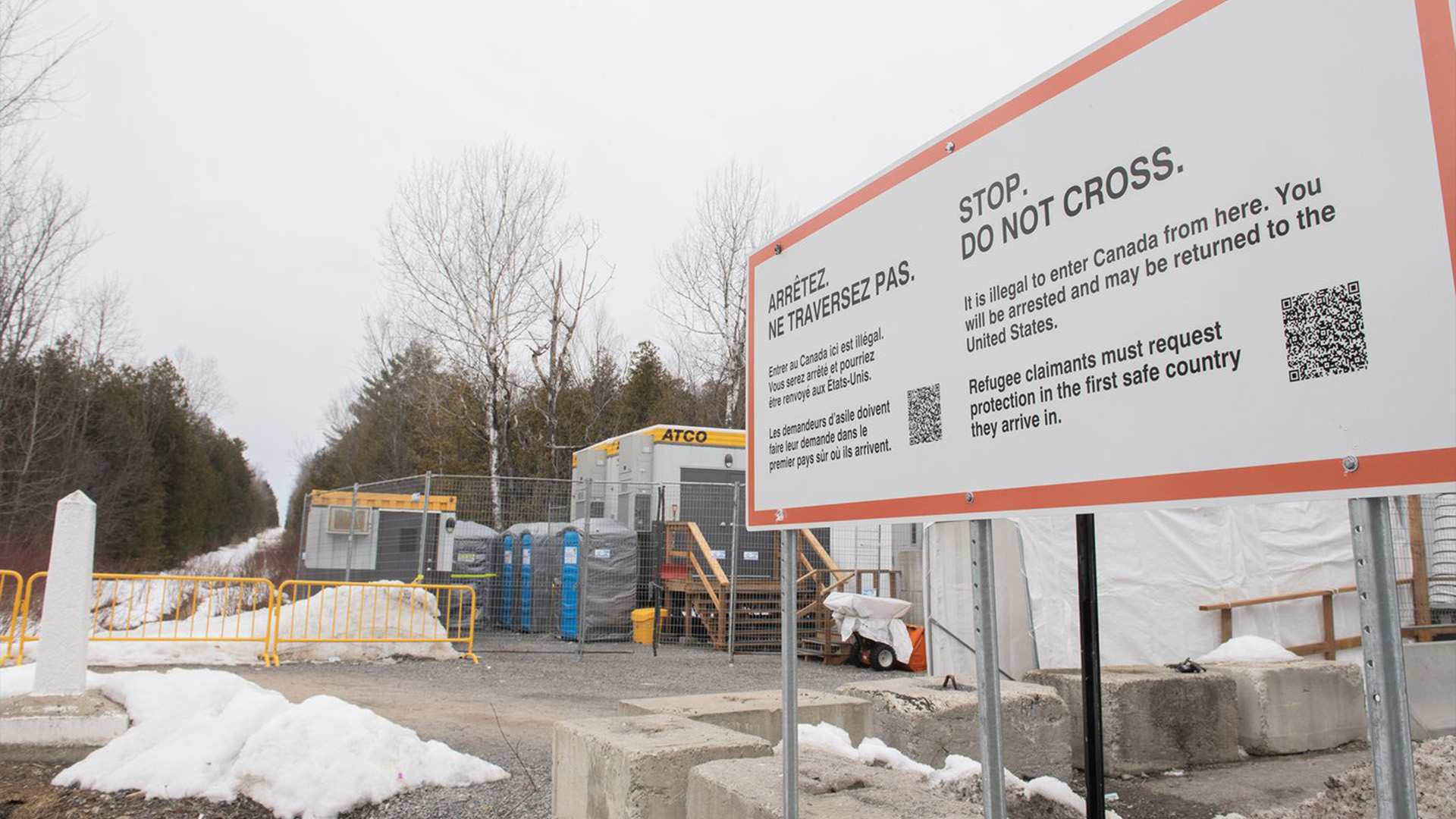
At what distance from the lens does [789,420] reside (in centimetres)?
283

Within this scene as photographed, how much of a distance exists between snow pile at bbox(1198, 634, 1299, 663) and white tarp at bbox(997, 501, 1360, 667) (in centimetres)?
185

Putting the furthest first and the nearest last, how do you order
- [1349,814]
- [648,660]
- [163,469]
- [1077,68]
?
[163,469] < [648,660] < [1349,814] < [1077,68]

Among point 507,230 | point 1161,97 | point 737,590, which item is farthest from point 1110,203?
point 507,230

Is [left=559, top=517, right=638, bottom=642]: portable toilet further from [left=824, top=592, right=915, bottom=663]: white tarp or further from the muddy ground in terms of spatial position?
[left=824, top=592, right=915, bottom=663]: white tarp

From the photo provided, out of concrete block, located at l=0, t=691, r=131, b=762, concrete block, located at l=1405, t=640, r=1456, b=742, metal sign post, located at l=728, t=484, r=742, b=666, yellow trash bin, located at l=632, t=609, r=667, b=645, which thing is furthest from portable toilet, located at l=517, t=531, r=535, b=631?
concrete block, located at l=1405, t=640, r=1456, b=742

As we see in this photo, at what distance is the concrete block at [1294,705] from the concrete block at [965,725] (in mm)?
1812

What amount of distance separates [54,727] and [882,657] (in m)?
9.22

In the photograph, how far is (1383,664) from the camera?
1340 millimetres

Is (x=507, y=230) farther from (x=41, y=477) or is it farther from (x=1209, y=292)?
(x=1209, y=292)

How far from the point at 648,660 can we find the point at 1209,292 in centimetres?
1230

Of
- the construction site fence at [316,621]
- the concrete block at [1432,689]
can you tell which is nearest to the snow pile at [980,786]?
the concrete block at [1432,689]

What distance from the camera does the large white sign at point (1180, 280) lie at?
51.8 inches

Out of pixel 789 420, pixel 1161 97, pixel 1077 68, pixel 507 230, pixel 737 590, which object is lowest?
pixel 737 590

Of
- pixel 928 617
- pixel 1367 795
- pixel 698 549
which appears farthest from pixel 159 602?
pixel 1367 795
